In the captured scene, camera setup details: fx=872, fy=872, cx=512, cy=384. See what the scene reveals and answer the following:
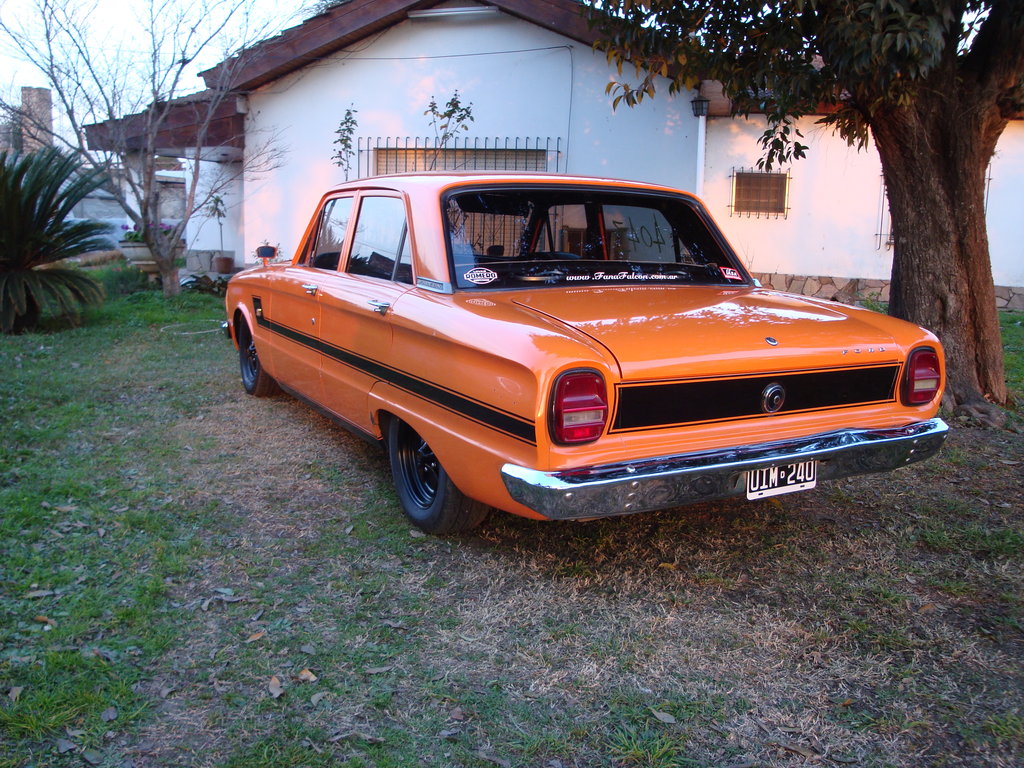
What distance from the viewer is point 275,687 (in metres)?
2.81

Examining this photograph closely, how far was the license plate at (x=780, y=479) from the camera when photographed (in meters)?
3.28

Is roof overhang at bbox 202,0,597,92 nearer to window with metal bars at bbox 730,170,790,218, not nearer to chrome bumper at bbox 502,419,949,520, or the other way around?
window with metal bars at bbox 730,170,790,218

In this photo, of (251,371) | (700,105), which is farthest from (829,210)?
(251,371)

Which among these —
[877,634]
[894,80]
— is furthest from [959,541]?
[894,80]

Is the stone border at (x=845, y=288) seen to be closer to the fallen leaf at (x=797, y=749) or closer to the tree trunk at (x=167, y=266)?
the tree trunk at (x=167, y=266)

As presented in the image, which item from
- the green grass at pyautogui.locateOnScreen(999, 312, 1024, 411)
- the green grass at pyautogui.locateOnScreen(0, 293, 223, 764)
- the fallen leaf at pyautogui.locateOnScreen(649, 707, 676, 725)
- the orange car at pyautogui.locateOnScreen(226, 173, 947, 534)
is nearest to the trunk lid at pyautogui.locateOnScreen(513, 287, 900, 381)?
the orange car at pyautogui.locateOnScreen(226, 173, 947, 534)

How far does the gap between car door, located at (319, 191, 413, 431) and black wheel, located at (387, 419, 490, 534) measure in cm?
26

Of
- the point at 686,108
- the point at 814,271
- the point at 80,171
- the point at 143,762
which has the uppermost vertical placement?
the point at 686,108

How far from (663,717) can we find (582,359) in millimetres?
1162

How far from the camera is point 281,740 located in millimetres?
2555

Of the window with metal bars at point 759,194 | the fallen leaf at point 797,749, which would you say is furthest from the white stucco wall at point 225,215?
the fallen leaf at point 797,749

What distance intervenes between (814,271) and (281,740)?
10.6m

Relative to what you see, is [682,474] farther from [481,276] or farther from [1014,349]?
[1014,349]

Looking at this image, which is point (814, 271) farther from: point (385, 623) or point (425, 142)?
point (385, 623)
